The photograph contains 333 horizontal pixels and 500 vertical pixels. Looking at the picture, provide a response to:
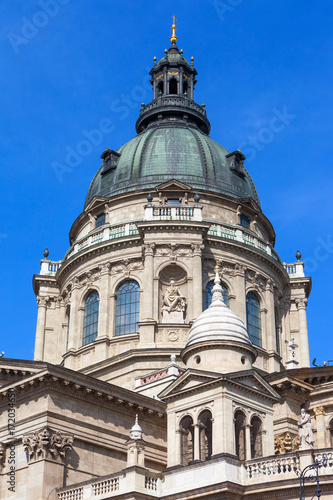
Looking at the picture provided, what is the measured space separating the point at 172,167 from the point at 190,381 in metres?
26.9

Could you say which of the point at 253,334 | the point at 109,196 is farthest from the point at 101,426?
the point at 109,196

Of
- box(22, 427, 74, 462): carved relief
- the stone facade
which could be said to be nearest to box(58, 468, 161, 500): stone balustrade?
the stone facade

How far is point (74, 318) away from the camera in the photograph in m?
57.2

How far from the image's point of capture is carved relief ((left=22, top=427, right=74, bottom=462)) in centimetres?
3731

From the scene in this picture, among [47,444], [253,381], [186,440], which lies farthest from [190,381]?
[47,444]

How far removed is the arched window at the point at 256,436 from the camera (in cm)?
3566

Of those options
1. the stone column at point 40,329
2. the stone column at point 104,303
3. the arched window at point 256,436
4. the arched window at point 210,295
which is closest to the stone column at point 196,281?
the arched window at point 210,295

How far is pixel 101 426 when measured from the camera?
4012cm

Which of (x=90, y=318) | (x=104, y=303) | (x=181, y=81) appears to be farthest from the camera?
(x=181, y=81)

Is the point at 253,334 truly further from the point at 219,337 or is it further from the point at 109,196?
the point at 219,337

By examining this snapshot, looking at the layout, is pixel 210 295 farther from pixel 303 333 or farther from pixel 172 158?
pixel 172 158

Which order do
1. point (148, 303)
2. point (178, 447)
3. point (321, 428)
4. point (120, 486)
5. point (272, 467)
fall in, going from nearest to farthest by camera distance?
point (272, 467) < point (120, 486) < point (178, 447) < point (321, 428) < point (148, 303)

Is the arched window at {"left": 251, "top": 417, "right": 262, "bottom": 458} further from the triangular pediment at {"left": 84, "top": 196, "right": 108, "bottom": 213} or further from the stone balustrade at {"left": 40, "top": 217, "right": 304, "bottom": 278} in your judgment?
the triangular pediment at {"left": 84, "top": 196, "right": 108, "bottom": 213}

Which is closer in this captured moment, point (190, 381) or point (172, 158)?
point (190, 381)
